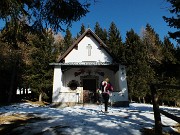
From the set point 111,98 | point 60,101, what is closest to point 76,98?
point 60,101

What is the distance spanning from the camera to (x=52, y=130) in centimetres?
683

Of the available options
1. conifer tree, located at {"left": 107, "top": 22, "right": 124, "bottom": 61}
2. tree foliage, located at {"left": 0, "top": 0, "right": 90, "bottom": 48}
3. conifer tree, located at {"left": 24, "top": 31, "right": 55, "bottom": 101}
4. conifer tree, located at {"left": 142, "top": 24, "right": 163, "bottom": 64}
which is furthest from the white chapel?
conifer tree, located at {"left": 142, "top": 24, "right": 163, "bottom": 64}

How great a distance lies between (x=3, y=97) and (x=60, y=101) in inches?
327

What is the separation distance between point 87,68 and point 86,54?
149cm

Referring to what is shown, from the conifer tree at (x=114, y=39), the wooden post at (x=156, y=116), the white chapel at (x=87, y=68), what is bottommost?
the wooden post at (x=156, y=116)

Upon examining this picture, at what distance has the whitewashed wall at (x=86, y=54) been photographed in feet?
71.0

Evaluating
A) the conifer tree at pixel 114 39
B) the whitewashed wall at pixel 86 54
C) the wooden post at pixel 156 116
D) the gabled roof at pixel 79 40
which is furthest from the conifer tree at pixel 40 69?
→ the wooden post at pixel 156 116

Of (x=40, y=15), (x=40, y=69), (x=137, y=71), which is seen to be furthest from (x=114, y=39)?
(x=40, y=15)

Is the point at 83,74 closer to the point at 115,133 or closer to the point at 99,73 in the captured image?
the point at 99,73

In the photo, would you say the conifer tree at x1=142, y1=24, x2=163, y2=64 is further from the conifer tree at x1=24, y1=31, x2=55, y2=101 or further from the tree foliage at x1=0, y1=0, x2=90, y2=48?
the tree foliage at x1=0, y1=0, x2=90, y2=48

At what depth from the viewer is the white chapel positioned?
20.0 metres

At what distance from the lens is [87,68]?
2230cm

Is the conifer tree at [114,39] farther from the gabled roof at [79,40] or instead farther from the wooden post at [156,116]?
the wooden post at [156,116]

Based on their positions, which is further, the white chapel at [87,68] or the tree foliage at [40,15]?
the white chapel at [87,68]
